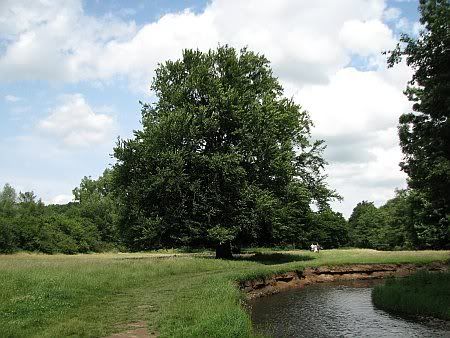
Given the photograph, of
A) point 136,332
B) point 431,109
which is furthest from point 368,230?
point 136,332

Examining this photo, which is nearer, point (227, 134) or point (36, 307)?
point (36, 307)

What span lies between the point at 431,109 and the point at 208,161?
17.3 meters

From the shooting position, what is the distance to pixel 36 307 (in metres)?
15.0

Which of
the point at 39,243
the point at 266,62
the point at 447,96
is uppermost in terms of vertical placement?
the point at 266,62

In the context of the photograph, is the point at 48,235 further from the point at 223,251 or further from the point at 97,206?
the point at 223,251

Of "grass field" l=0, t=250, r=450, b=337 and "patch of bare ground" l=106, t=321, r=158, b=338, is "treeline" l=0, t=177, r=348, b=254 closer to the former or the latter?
"grass field" l=0, t=250, r=450, b=337

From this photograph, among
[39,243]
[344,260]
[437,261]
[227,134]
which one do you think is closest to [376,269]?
Result: [344,260]

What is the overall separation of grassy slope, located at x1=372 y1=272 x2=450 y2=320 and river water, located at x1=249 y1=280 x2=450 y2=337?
714mm

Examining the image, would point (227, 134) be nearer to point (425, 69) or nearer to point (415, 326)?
point (425, 69)

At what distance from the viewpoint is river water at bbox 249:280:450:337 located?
658 inches

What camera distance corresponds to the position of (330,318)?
64.8 feet

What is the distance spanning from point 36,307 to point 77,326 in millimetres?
3436

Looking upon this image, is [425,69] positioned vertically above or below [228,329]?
above

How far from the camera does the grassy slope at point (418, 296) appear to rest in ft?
63.0
